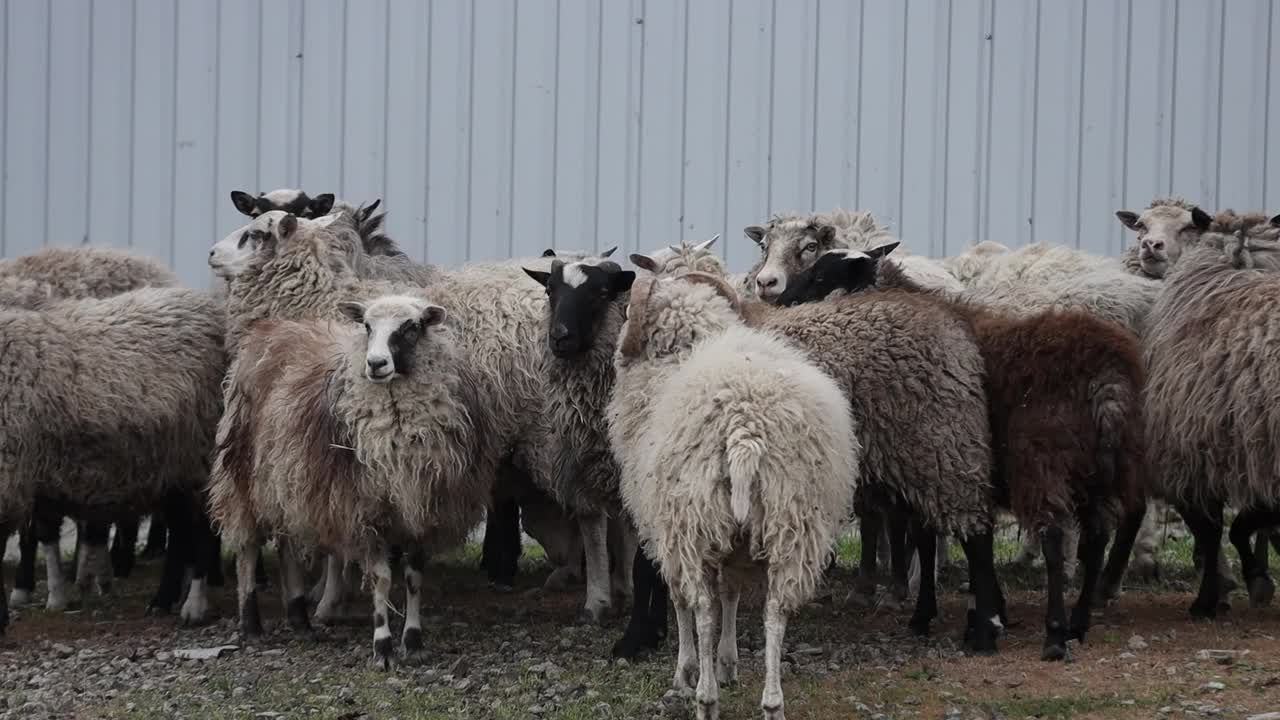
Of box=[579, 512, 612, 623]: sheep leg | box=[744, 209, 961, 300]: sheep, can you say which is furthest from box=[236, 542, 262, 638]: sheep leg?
box=[744, 209, 961, 300]: sheep

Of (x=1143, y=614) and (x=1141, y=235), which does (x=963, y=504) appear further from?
(x=1141, y=235)

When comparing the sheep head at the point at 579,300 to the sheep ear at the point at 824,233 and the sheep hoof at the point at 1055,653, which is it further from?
the sheep hoof at the point at 1055,653

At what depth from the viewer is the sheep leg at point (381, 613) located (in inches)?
329

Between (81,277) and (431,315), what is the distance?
4.67 metres

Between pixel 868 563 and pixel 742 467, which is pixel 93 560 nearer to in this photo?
pixel 868 563

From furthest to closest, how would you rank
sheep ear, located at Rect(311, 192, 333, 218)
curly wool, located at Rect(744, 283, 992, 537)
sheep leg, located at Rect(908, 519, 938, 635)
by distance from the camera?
sheep ear, located at Rect(311, 192, 333, 218), sheep leg, located at Rect(908, 519, 938, 635), curly wool, located at Rect(744, 283, 992, 537)

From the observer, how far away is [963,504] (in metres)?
8.07

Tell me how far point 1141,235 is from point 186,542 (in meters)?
7.05

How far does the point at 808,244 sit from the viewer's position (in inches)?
428

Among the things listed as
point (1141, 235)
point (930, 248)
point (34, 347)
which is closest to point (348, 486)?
point (34, 347)

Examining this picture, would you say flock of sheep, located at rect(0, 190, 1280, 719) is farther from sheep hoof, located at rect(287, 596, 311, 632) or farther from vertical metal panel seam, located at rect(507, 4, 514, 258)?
vertical metal panel seam, located at rect(507, 4, 514, 258)

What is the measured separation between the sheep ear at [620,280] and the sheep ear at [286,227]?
2.85 metres

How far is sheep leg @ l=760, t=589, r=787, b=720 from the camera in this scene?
21.2 feet

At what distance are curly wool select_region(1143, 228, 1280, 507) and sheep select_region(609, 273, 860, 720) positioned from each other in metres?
2.66
